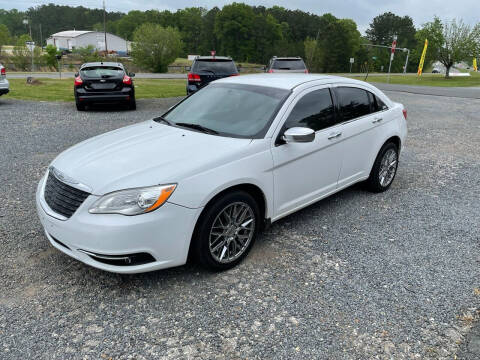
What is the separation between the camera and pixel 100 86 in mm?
11703

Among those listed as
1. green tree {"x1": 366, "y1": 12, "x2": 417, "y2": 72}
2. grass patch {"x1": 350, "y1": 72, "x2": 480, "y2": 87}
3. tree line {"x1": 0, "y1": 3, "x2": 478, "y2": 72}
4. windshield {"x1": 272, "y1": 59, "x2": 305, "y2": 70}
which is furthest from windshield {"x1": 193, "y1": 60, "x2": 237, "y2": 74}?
green tree {"x1": 366, "y1": 12, "x2": 417, "y2": 72}

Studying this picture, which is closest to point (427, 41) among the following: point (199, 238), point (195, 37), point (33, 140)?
point (33, 140)

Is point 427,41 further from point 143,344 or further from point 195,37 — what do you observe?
point 195,37

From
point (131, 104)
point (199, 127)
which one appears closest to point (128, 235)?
point (199, 127)

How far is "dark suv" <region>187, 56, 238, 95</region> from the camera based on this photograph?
1273cm

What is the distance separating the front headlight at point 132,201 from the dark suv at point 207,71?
10.0 metres

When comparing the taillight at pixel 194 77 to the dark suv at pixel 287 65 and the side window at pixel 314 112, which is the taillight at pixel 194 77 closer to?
the dark suv at pixel 287 65

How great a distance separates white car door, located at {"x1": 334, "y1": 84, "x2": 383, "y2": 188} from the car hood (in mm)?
1547

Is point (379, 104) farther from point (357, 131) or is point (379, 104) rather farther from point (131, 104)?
point (131, 104)

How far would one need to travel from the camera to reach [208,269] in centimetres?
344

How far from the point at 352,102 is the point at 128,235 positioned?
124 inches

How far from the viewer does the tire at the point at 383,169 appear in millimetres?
5309

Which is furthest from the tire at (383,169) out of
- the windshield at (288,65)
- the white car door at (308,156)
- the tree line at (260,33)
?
the tree line at (260,33)

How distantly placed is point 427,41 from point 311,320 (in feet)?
154
